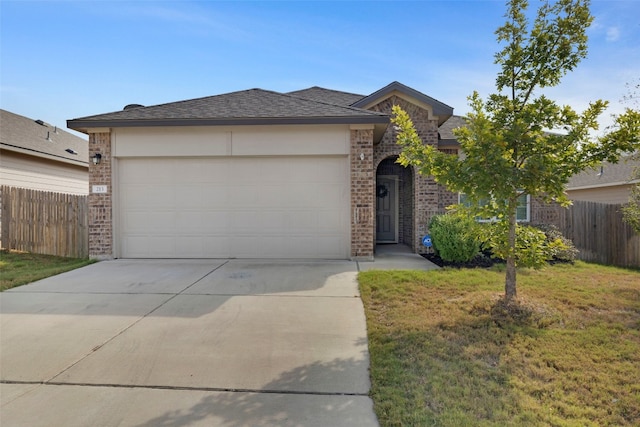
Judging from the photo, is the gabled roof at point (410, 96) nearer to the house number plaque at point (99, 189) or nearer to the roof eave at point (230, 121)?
the roof eave at point (230, 121)

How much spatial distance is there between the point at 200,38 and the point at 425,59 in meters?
6.25

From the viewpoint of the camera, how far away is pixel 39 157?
38.2ft

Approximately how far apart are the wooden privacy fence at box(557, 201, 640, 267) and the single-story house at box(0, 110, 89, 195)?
16688 millimetres

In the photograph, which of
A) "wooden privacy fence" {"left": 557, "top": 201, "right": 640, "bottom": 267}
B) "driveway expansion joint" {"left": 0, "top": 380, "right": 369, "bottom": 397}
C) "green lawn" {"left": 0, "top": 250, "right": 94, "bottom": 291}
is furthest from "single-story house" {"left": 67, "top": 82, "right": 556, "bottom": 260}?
"wooden privacy fence" {"left": 557, "top": 201, "right": 640, "bottom": 267}

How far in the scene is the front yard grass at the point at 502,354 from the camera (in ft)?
8.07

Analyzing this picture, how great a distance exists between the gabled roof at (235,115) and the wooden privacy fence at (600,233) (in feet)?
20.9

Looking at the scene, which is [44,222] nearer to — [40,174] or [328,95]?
[40,174]

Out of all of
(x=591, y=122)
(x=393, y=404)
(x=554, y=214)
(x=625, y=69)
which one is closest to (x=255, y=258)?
(x=393, y=404)

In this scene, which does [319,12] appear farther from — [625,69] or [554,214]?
[554,214]

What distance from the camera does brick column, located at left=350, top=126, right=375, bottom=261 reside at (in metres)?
7.98

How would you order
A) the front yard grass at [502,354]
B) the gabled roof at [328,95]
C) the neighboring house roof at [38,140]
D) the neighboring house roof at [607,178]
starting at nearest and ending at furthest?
1. the front yard grass at [502,354]
2. the neighboring house roof at [38,140]
3. the gabled roof at [328,95]
4. the neighboring house roof at [607,178]

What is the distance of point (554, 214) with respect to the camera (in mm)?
9766

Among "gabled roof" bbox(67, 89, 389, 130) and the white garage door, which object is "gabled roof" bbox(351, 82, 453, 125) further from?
the white garage door

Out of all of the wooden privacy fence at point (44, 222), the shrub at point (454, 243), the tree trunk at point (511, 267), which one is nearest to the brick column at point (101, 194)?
the wooden privacy fence at point (44, 222)
